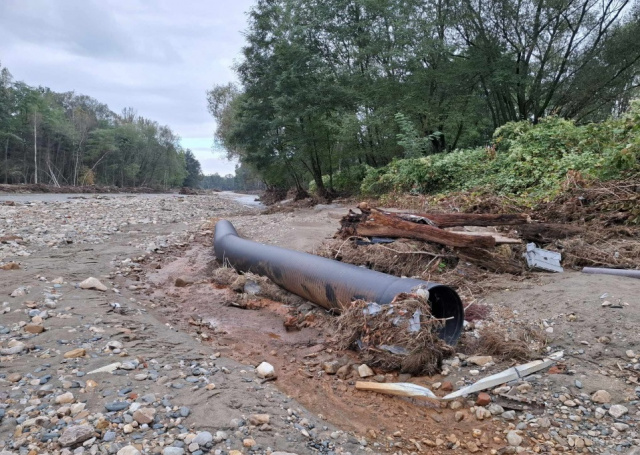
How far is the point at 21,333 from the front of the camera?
136 inches

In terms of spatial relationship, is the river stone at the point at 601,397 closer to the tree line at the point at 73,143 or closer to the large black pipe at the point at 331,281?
the large black pipe at the point at 331,281

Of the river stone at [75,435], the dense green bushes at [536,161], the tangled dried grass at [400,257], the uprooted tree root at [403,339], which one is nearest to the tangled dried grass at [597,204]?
the dense green bushes at [536,161]

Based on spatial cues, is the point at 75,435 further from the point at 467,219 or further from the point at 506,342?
the point at 467,219

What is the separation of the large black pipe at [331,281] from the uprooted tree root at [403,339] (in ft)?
0.66

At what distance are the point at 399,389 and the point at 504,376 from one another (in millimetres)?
752

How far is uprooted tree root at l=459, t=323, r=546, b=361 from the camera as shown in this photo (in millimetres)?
3238

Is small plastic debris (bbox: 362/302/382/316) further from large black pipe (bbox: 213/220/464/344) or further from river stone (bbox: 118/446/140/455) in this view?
river stone (bbox: 118/446/140/455)

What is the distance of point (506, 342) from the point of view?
3299 mm

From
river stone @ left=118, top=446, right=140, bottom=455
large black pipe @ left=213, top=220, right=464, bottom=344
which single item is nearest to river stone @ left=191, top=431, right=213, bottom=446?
river stone @ left=118, top=446, right=140, bottom=455

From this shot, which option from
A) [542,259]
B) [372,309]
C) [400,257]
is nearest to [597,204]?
[542,259]

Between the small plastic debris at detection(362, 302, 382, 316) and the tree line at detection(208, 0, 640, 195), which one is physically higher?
the tree line at detection(208, 0, 640, 195)

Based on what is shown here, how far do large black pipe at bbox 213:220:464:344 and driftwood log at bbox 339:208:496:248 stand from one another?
1221 mm

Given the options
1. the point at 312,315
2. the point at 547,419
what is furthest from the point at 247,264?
the point at 547,419

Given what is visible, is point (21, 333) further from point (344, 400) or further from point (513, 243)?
point (513, 243)
